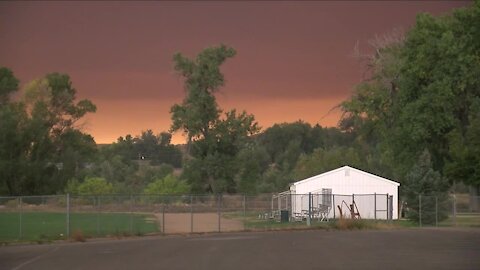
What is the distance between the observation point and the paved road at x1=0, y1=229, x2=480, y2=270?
22.2 meters

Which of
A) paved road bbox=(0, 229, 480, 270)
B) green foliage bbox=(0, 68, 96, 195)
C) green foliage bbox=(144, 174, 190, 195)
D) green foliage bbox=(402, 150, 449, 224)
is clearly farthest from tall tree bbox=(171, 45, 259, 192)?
paved road bbox=(0, 229, 480, 270)

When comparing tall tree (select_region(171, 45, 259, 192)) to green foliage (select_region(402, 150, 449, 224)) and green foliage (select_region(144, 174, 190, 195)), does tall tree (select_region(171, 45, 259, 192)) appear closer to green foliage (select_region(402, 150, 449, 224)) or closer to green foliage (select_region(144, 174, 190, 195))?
green foliage (select_region(144, 174, 190, 195))

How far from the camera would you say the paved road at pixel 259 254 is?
22.2 m

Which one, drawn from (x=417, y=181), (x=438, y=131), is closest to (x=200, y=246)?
(x=417, y=181)

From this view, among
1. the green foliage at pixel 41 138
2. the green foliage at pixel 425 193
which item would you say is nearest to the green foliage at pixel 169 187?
the green foliage at pixel 41 138

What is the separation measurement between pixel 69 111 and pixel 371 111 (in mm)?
45125

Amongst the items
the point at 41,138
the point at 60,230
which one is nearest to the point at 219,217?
the point at 60,230

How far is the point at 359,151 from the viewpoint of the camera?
102438 mm

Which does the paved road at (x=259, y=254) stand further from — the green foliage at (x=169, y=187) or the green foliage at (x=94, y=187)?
the green foliage at (x=94, y=187)

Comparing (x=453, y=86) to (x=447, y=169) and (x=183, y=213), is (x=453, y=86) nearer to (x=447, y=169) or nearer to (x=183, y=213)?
(x=447, y=169)

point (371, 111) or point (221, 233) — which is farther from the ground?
point (371, 111)

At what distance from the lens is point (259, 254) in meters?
25.8

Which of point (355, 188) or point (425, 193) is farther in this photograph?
point (355, 188)

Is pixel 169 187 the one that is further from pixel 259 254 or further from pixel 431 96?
pixel 259 254
